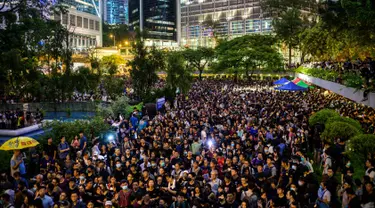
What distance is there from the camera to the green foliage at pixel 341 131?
11048 millimetres

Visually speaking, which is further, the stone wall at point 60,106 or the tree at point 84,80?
the tree at point 84,80

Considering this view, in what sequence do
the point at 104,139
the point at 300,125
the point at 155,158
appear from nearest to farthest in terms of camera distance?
the point at 155,158 < the point at 104,139 < the point at 300,125

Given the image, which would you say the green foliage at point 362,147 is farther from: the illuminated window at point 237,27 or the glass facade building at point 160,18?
the glass facade building at point 160,18

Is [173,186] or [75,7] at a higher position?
[75,7]

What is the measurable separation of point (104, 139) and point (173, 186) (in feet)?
21.7

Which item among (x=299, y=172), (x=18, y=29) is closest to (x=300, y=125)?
(x=299, y=172)

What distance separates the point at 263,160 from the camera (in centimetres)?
912

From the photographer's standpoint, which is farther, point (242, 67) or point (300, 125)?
point (242, 67)

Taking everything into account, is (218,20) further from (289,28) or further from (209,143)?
(209,143)

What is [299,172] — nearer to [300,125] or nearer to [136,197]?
[136,197]

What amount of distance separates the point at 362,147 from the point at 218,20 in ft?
275

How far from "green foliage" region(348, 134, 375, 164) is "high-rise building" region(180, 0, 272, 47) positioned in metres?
72.7

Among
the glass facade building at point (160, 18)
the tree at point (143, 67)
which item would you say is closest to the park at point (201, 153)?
the tree at point (143, 67)

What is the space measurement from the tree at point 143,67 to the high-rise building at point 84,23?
185ft
